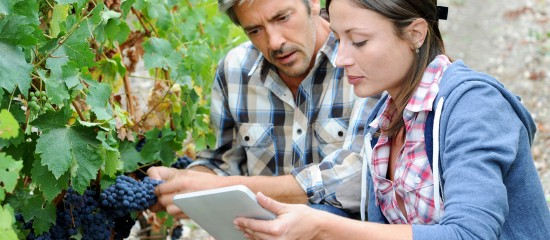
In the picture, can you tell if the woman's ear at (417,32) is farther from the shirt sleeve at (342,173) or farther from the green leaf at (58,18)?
the green leaf at (58,18)

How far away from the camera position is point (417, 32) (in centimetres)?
241

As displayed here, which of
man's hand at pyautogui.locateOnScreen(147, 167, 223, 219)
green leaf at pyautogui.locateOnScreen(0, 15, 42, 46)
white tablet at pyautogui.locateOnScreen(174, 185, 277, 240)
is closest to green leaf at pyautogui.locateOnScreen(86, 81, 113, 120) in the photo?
white tablet at pyautogui.locateOnScreen(174, 185, 277, 240)

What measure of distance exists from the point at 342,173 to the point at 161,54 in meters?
0.75

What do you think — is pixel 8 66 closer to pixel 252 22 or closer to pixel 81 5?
pixel 81 5

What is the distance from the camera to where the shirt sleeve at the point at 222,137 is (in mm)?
3477

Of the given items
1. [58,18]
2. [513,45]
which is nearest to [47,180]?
[58,18]

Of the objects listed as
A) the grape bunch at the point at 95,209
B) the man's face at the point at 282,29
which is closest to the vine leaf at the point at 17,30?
the grape bunch at the point at 95,209

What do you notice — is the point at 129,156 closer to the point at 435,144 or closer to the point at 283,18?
the point at 283,18

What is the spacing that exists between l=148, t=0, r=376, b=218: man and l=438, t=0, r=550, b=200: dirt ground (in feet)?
6.25

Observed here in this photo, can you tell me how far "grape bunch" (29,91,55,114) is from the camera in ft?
7.79

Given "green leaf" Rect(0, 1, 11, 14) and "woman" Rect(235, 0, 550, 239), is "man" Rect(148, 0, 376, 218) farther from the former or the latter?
"green leaf" Rect(0, 1, 11, 14)

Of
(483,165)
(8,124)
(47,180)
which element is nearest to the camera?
(8,124)

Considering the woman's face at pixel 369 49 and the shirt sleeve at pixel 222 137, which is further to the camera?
the shirt sleeve at pixel 222 137

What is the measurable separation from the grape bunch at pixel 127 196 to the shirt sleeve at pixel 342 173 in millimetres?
497
